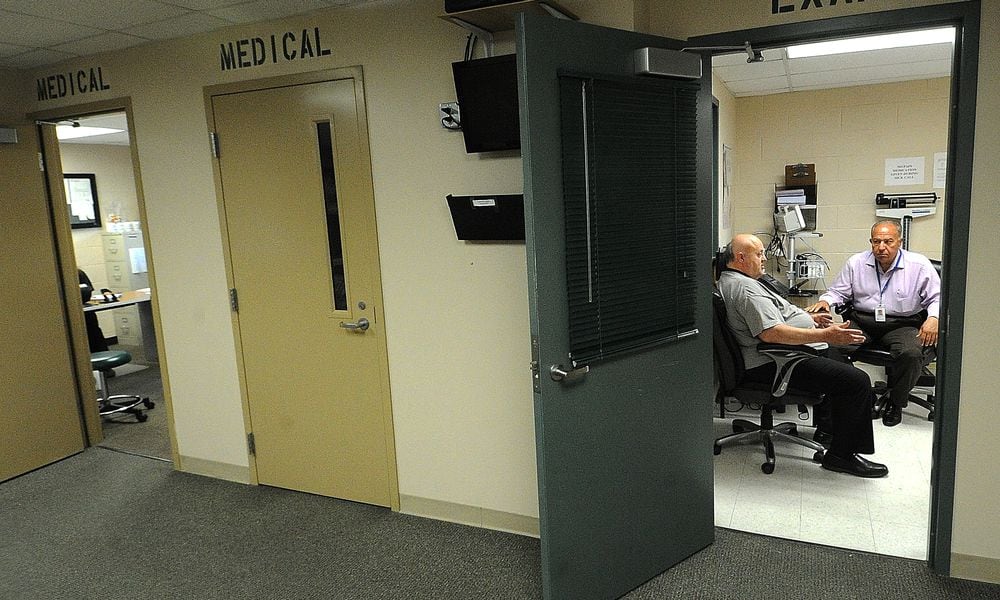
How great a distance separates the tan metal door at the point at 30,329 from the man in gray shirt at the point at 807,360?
3740 millimetres

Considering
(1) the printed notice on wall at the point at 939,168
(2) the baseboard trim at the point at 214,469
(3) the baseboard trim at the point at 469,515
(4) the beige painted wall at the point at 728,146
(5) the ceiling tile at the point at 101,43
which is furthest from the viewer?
(1) the printed notice on wall at the point at 939,168

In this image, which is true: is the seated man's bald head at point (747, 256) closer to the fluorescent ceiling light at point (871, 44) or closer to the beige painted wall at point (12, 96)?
the fluorescent ceiling light at point (871, 44)

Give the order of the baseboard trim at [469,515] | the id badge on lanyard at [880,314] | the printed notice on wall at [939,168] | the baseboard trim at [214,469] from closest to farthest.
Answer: the baseboard trim at [469,515] → the baseboard trim at [214,469] → the id badge on lanyard at [880,314] → the printed notice on wall at [939,168]

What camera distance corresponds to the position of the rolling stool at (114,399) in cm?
459

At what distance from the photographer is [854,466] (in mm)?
3275

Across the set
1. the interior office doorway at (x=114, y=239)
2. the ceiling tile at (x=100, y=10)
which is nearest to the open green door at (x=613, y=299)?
the ceiling tile at (x=100, y=10)

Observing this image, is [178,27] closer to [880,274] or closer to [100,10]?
[100,10]

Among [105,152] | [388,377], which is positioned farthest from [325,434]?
[105,152]

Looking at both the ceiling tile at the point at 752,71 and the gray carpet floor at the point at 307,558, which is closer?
the gray carpet floor at the point at 307,558

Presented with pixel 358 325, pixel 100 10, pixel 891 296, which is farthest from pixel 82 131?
pixel 891 296

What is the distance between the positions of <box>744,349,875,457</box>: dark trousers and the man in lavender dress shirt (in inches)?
30.8

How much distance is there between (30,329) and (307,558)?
7.47 feet

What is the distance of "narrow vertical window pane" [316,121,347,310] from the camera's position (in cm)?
296

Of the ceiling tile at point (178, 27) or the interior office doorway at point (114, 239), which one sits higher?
the ceiling tile at point (178, 27)
